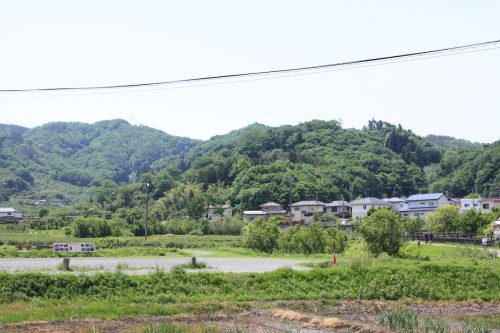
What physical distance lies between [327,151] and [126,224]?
6586cm

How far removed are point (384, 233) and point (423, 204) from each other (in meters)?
52.1

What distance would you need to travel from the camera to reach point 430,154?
148 m

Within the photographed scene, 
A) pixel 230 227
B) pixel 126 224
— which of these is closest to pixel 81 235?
pixel 126 224

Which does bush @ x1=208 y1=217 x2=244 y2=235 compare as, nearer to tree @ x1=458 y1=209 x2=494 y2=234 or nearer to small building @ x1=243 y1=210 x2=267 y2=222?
small building @ x1=243 y1=210 x2=267 y2=222

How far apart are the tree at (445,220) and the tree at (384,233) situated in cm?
2072

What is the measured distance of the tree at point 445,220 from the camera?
53000 mm

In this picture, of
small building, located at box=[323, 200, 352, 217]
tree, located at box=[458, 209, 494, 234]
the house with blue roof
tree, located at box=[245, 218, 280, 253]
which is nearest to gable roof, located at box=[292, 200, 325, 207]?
small building, located at box=[323, 200, 352, 217]

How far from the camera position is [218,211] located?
3551 inches

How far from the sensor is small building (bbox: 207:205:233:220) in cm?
8986

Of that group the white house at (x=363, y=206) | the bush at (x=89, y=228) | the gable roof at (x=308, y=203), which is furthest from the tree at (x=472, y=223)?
the gable roof at (x=308, y=203)

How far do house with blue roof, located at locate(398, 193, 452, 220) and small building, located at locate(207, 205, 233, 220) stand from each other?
26404 millimetres

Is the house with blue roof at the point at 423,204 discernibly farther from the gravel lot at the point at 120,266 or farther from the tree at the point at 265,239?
the gravel lot at the point at 120,266

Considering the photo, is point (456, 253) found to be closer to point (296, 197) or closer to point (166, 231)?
point (166, 231)

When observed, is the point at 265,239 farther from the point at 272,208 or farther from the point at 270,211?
the point at 272,208
